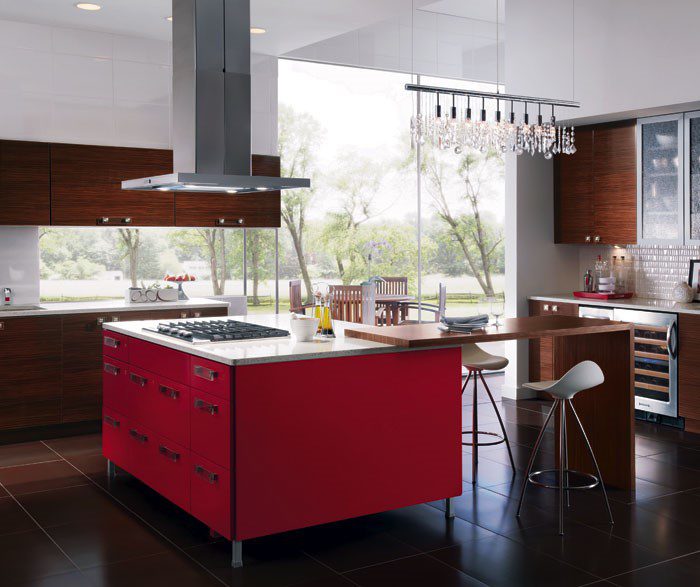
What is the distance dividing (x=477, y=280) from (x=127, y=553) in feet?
39.5

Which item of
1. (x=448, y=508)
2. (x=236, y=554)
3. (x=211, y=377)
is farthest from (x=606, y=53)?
(x=236, y=554)

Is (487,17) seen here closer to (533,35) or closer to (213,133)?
(533,35)

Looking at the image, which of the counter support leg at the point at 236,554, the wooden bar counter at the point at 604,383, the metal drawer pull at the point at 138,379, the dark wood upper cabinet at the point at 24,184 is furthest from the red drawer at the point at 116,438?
the dark wood upper cabinet at the point at 24,184

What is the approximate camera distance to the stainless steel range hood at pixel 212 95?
4.51 metres

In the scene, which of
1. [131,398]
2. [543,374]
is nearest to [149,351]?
[131,398]

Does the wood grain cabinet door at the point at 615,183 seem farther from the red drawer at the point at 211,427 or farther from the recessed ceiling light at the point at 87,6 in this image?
the red drawer at the point at 211,427

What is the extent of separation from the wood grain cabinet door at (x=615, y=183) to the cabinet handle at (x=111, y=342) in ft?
13.9

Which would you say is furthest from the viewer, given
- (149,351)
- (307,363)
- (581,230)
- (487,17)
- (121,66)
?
(487,17)

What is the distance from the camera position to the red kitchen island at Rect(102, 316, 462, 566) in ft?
11.9

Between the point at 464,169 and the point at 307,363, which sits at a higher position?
the point at 464,169

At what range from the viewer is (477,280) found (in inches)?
601

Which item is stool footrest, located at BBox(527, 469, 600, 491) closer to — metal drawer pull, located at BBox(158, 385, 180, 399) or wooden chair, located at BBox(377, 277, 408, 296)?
metal drawer pull, located at BBox(158, 385, 180, 399)

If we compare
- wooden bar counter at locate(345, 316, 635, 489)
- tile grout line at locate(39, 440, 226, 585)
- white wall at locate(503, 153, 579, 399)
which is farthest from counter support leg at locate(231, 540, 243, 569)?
white wall at locate(503, 153, 579, 399)

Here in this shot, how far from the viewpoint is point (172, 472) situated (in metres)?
4.20
